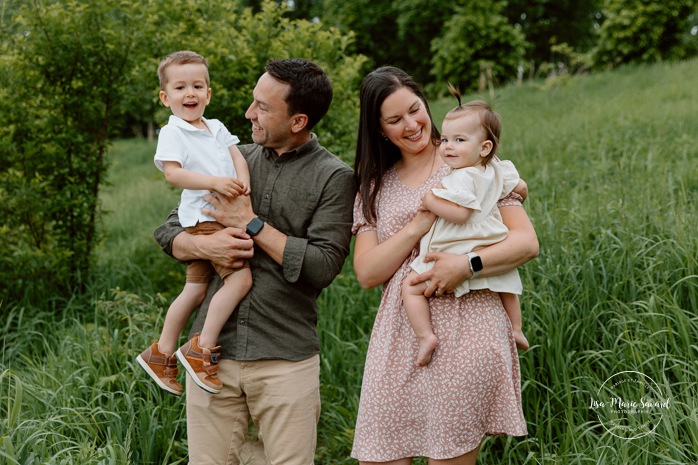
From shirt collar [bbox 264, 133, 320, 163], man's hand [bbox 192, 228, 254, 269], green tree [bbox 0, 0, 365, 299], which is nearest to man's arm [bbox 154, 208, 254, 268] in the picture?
man's hand [bbox 192, 228, 254, 269]

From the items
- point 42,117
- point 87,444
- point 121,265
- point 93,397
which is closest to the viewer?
point 87,444

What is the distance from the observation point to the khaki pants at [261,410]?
256cm

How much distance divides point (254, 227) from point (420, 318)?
0.69m

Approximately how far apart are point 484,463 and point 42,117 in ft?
13.6

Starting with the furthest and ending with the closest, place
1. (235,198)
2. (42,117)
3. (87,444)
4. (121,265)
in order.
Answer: (121,265)
(42,117)
(87,444)
(235,198)

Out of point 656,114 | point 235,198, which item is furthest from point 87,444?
point 656,114

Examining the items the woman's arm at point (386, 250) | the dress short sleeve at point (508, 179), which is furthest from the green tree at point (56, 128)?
the dress short sleeve at point (508, 179)

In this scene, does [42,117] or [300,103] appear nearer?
[300,103]

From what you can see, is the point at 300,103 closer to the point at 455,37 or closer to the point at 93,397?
the point at 93,397

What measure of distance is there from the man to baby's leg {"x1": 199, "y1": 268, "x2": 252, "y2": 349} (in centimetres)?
6

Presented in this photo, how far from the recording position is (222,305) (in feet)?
8.27

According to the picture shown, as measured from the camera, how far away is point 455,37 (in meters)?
17.8

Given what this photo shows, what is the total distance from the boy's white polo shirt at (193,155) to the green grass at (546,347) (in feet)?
3.17

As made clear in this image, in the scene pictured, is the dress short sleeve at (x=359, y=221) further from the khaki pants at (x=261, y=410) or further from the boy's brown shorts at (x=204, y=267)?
the khaki pants at (x=261, y=410)
